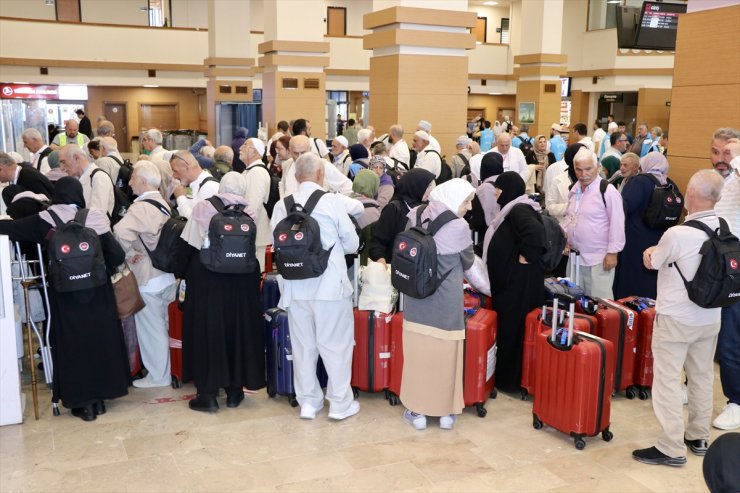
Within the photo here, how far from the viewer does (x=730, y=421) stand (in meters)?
4.36

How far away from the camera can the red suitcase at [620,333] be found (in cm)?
456

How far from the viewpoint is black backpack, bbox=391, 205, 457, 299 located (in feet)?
13.0

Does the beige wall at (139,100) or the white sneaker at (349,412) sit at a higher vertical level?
the beige wall at (139,100)

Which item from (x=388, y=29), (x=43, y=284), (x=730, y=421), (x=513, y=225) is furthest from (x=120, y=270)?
(x=388, y=29)

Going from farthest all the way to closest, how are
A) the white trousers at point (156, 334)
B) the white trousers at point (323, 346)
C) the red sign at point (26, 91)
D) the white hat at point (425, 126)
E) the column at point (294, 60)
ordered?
the red sign at point (26, 91) → the column at point (294, 60) → the white hat at point (425, 126) → the white trousers at point (156, 334) → the white trousers at point (323, 346)

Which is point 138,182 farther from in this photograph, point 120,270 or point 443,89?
point 443,89

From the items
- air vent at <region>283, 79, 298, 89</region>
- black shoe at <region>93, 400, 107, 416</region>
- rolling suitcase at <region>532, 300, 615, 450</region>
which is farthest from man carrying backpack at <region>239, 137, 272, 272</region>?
air vent at <region>283, 79, 298, 89</region>

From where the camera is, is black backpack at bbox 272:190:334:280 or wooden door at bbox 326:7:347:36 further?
wooden door at bbox 326:7:347:36

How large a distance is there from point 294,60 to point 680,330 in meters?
10.8

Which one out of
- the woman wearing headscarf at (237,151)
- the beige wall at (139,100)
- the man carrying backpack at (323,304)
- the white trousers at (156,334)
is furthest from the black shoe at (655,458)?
the beige wall at (139,100)

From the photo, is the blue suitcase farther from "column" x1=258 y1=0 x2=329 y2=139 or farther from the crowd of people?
"column" x1=258 y1=0 x2=329 y2=139

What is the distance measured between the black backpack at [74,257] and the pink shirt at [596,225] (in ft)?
10.9

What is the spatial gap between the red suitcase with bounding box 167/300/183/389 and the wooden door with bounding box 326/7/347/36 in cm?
2328

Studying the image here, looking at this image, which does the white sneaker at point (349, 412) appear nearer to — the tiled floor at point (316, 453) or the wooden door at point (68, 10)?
the tiled floor at point (316, 453)
